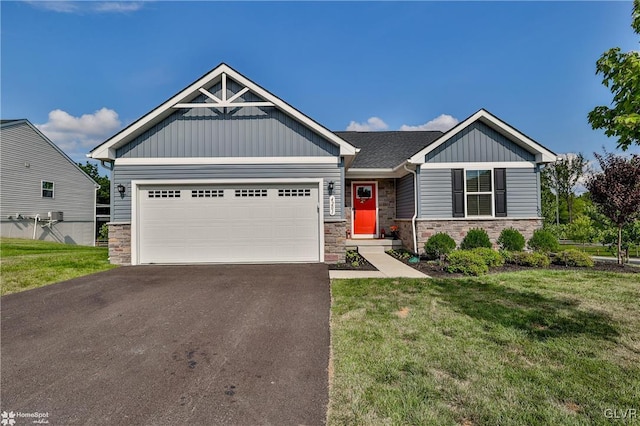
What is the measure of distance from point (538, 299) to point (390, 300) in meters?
2.54

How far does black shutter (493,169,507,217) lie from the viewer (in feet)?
33.3

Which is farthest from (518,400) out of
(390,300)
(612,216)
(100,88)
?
(100,88)

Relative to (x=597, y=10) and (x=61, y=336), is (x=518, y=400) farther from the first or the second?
(x=597, y=10)

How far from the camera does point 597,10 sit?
6340mm

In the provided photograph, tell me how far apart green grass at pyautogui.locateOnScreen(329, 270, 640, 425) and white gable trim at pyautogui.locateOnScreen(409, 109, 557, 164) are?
555 centimetres

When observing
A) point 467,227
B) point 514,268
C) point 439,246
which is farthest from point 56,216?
point 514,268

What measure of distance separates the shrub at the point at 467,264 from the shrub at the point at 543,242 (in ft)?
10.9

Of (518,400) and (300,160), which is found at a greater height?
(300,160)

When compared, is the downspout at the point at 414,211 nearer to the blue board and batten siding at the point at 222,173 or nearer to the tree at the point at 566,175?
the blue board and batten siding at the point at 222,173

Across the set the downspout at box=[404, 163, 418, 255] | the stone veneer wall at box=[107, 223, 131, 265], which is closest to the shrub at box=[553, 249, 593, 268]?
the downspout at box=[404, 163, 418, 255]

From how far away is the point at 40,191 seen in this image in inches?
731

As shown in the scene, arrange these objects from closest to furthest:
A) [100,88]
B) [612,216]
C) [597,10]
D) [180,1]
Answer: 1. [597,10]
2. [612,216]
3. [180,1]
4. [100,88]

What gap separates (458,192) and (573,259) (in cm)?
353

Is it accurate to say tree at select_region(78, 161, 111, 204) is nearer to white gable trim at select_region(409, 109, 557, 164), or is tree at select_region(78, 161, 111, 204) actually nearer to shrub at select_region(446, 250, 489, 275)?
white gable trim at select_region(409, 109, 557, 164)
